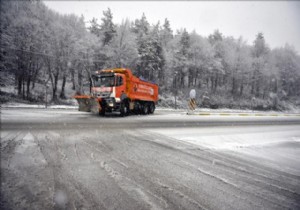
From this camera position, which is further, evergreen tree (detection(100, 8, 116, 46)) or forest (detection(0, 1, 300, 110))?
evergreen tree (detection(100, 8, 116, 46))

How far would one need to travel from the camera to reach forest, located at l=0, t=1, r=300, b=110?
998 inches

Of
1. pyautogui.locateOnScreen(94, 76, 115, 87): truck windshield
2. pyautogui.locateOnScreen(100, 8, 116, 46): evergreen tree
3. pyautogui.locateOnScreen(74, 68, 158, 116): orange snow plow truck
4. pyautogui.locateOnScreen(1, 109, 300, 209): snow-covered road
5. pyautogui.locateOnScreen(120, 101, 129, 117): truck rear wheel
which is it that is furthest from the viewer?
pyautogui.locateOnScreen(100, 8, 116, 46): evergreen tree

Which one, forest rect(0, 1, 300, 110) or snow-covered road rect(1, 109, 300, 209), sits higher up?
forest rect(0, 1, 300, 110)

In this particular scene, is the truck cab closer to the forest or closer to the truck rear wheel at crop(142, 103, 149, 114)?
the truck rear wheel at crop(142, 103, 149, 114)

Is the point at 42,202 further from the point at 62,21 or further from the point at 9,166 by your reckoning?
the point at 62,21

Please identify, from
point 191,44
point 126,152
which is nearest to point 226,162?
point 126,152

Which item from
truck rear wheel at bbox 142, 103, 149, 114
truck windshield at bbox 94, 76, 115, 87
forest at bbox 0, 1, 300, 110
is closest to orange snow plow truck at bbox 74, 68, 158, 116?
truck windshield at bbox 94, 76, 115, 87

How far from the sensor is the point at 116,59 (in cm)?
3753

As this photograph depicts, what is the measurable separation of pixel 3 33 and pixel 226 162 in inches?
1104

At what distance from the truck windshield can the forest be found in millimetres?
5037

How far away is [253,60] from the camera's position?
60.1 meters

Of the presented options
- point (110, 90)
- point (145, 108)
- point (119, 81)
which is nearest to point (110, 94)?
point (110, 90)

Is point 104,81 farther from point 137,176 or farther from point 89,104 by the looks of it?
point 137,176

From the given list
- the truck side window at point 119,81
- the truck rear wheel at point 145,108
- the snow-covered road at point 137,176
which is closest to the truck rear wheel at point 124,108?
the truck side window at point 119,81
